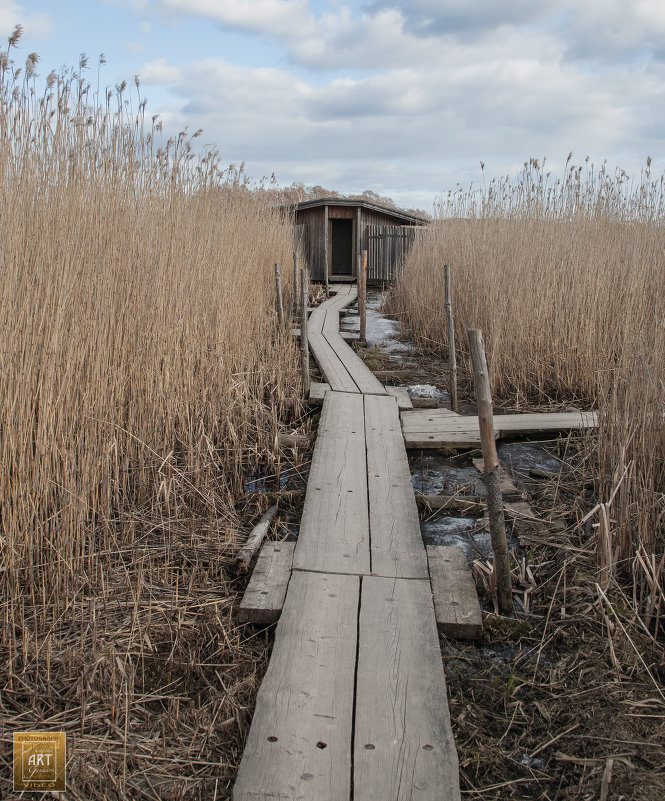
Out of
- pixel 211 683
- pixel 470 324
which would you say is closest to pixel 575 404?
pixel 470 324

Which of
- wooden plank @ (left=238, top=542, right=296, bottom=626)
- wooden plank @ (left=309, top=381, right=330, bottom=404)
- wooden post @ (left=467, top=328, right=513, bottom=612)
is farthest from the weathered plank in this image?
wooden plank @ (left=309, top=381, right=330, bottom=404)

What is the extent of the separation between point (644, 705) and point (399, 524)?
1243mm

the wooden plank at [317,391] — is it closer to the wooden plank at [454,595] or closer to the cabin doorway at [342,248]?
the wooden plank at [454,595]

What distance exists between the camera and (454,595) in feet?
7.86

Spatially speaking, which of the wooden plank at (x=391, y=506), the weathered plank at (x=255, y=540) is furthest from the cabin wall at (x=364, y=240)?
the weathered plank at (x=255, y=540)

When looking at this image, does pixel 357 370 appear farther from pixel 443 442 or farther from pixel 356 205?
pixel 356 205

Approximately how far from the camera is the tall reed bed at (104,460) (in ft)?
6.26

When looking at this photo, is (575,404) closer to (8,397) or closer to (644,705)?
(644,705)

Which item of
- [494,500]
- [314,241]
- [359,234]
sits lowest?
[494,500]

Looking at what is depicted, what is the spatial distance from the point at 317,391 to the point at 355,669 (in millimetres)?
3333

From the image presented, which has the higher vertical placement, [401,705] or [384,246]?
[384,246]

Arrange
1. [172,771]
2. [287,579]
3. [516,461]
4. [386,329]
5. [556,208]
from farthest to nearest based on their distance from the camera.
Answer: [386,329] < [556,208] < [516,461] < [287,579] < [172,771]

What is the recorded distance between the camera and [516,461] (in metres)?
4.07

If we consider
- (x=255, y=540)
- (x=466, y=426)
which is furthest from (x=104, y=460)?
(x=466, y=426)
